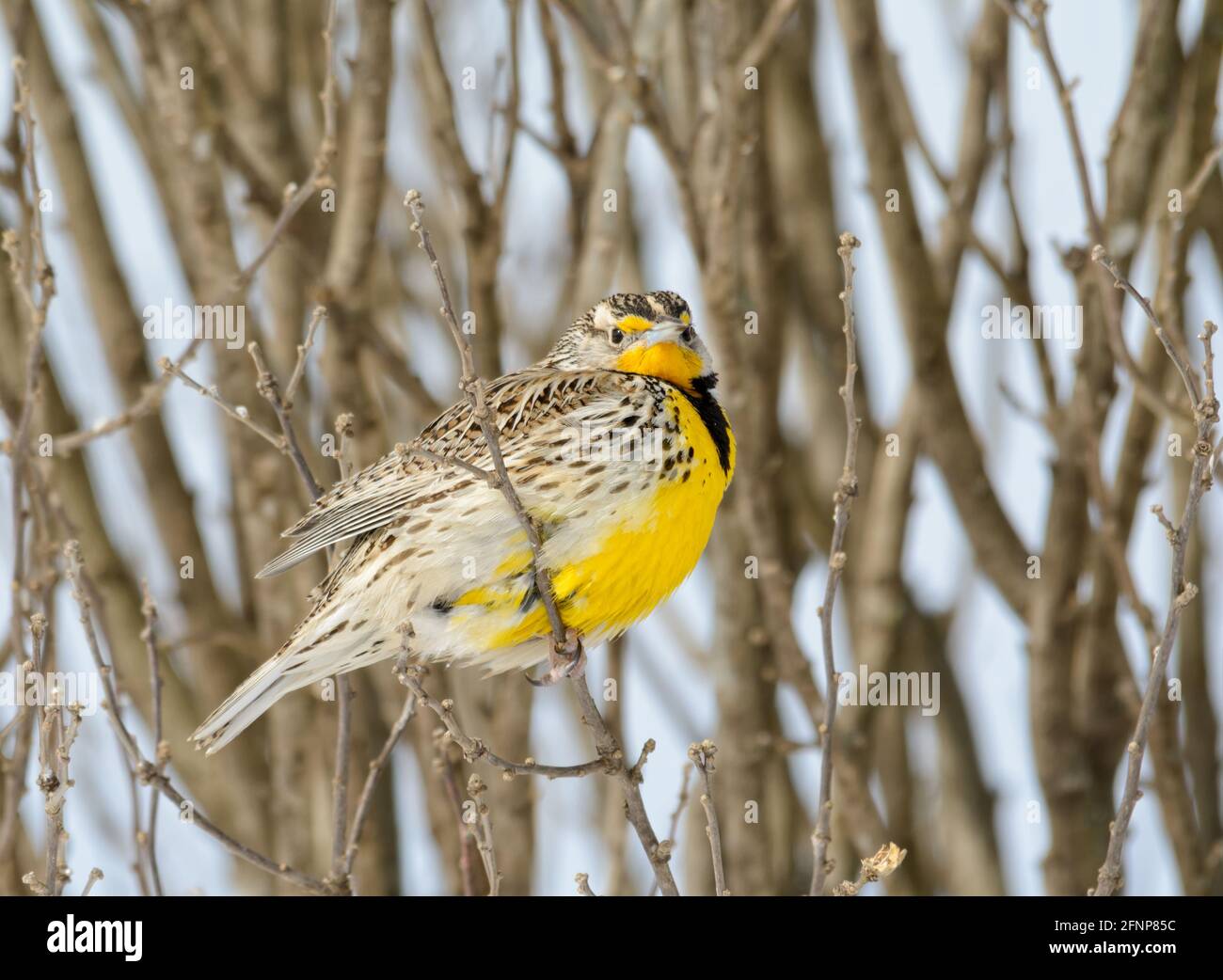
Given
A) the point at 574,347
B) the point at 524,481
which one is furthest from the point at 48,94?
the point at 524,481

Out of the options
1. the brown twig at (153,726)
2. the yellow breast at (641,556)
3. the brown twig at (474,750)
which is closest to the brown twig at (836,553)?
the brown twig at (474,750)

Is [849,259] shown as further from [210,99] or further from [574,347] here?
[210,99]

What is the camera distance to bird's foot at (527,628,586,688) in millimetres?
3295

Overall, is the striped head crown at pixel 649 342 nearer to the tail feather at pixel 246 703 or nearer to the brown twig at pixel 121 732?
the tail feather at pixel 246 703

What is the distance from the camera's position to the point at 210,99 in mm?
5496

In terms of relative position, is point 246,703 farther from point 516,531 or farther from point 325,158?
point 325,158

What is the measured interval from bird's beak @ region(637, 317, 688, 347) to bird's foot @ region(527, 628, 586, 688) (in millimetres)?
844

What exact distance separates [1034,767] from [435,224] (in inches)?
122

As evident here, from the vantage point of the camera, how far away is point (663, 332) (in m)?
4.16

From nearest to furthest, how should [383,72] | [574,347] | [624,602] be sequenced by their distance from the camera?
1. [624,602]
2. [574,347]
3. [383,72]

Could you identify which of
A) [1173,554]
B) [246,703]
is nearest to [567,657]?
[246,703]

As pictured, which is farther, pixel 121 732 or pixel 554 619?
pixel 554 619

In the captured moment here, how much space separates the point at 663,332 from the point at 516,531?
79 centimetres

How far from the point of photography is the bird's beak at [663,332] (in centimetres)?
416
